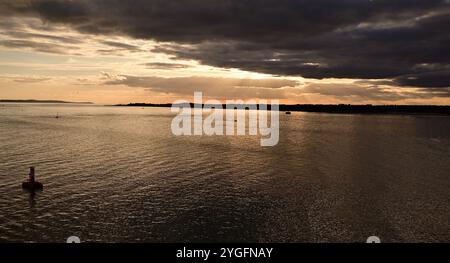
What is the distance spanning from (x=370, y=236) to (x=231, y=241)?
1065 cm

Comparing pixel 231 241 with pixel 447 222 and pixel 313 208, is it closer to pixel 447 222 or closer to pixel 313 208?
pixel 313 208

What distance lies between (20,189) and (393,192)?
1603 inches

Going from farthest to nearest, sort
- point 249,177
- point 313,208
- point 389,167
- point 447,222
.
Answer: point 389,167
point 249,177
point 313,208
point 447,222

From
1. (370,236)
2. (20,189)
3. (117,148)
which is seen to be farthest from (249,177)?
(117,148)

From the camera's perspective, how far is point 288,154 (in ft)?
232

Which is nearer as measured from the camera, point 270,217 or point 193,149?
point 270,217

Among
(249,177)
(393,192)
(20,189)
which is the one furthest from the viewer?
(249,177)

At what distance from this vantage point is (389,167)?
56.8m

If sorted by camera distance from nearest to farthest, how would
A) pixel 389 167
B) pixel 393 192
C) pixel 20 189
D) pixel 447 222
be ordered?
pixel 447 222
pixel 20 189
pixel 393 192
pixel 389 167
